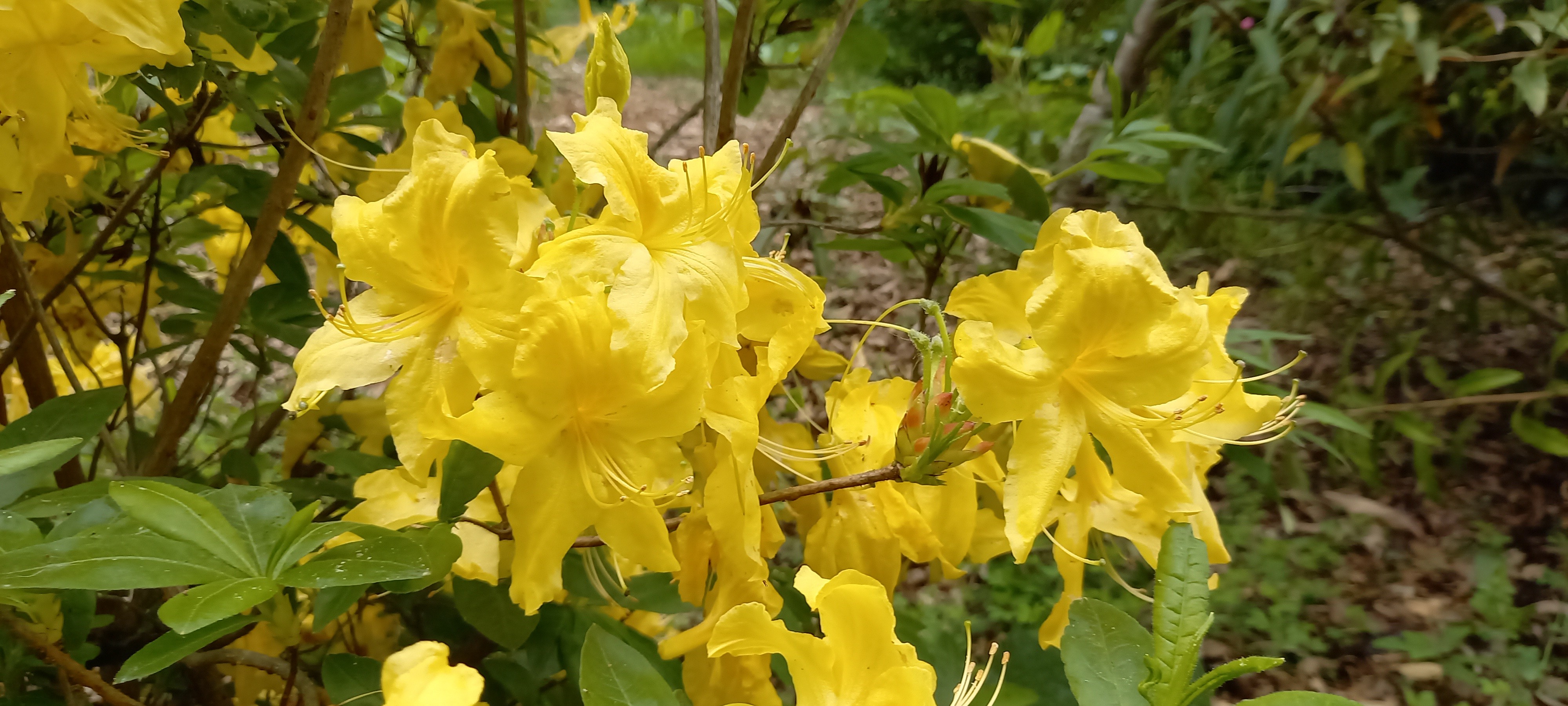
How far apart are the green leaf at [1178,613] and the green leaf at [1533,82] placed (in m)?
1.40

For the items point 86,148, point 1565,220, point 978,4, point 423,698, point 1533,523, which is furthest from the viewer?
point 978,4

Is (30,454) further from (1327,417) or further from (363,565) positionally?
(1327,417)

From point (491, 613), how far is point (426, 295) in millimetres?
247

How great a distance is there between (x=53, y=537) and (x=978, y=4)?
9.67 ft

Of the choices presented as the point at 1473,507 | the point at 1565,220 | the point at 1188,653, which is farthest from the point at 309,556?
the point at 1565,220

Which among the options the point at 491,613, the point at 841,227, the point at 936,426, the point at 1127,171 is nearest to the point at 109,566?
the point at 491,613

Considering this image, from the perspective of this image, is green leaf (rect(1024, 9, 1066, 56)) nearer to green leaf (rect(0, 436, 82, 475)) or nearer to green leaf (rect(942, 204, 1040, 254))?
green leaf (rect(942, 204, 1040, 254))

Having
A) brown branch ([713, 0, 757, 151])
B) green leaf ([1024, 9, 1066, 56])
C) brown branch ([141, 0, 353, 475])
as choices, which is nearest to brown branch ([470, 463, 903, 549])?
brown branch ([141, 0, 353, 475])

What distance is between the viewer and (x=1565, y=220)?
1971mm

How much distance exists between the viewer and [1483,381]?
1.44m

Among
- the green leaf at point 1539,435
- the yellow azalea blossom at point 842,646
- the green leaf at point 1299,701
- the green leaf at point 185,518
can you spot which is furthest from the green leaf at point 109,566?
the green leaf at point 1539,435

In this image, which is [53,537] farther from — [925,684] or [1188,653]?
[1188,653]

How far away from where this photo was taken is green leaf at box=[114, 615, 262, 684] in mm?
363

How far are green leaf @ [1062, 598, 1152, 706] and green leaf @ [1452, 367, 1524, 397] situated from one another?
142cm
